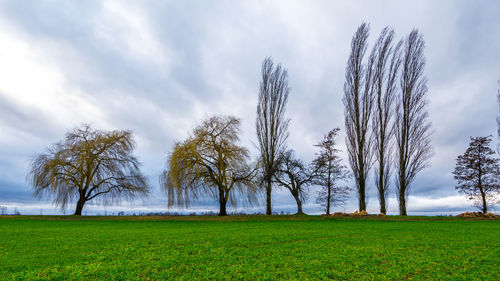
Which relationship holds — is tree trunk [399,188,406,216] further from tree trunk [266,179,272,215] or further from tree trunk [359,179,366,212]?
tree trunk [266,179,272,215]

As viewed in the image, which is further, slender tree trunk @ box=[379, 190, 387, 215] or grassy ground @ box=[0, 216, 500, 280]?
slender tree trunk @ box=[379, 190, 387, 215]

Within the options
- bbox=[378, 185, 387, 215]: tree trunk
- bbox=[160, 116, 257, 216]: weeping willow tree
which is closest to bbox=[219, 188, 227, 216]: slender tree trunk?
bbox=[160, 116, 257, 216]: weeping willow tree

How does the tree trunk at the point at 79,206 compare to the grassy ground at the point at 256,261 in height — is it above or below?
below

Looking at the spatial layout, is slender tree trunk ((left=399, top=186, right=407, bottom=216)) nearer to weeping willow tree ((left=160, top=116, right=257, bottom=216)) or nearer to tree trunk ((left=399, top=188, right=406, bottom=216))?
tree trunk ((left=399, top=188, right=406, bottom=216))

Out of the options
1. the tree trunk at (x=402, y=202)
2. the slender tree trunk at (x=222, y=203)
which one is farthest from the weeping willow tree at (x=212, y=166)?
the tree trunk at (x=402, y=202)

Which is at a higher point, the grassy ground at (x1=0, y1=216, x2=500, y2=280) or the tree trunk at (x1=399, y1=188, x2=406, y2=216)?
the grassy ground at (x1=0, y1=216, x2=500, y2=280)

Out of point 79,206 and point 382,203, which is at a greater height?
point 79,206

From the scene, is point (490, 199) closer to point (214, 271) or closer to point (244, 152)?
point (244, 152)

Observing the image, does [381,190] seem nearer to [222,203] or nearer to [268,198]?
[268,198]

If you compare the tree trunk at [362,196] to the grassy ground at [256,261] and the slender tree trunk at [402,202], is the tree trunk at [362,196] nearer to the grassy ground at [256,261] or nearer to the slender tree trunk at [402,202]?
the slender tree trunk at [402,202]

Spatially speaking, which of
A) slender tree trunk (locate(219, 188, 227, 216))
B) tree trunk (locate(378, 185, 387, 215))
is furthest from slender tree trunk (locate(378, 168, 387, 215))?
slender tree trunk (locate(219, 188, 227, 216))

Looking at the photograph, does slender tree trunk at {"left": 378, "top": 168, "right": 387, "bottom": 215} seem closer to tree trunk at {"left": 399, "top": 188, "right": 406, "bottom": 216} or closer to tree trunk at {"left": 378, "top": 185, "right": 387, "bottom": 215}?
tree trunk at {"left": 378, "top": 185, "right": 387, "bottom": 215}

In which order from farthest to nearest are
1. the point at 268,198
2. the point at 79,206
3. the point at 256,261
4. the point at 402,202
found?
A: the point at 79,206 < the point at 402,202 < the point at 268,198 < the point at 256,261

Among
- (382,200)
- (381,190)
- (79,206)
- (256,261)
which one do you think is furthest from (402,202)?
(79,206)
